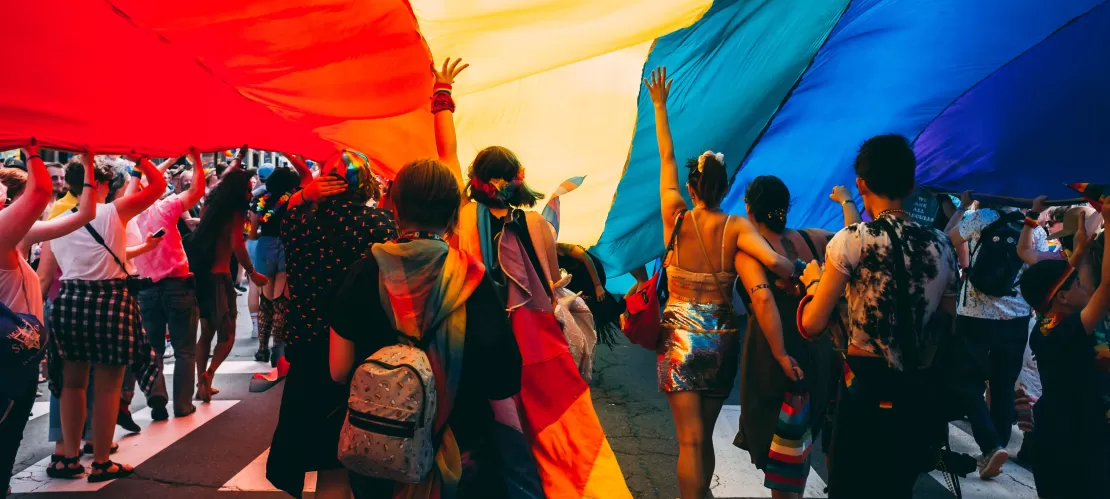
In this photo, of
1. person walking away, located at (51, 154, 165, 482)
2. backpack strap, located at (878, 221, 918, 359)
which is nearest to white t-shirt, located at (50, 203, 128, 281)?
person walking away, located at (51, 154, 165, 482)

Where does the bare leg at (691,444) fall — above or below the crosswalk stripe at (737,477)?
above

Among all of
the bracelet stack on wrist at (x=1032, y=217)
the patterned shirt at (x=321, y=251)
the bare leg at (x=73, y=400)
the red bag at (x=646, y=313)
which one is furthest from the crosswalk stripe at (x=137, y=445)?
the bracelet stack on wrist at (x=1032, y=217)

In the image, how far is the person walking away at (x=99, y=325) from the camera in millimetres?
4426

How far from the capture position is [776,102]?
4.54m

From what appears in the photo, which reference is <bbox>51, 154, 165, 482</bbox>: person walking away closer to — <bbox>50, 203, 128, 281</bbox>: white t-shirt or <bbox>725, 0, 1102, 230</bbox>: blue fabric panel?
<bbox>50, 203, 128, 281</bbox>: white t-shirt

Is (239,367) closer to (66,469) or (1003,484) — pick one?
(66,469)

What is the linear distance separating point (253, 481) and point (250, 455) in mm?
576

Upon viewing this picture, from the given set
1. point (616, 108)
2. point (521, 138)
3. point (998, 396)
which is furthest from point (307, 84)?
point (998, 396)

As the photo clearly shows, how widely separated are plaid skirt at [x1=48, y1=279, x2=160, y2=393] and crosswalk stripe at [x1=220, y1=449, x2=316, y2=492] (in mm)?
968

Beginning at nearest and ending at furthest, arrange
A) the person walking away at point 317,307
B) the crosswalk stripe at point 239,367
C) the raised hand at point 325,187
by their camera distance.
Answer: the person walking away at point 317,307 < the raised hand at point 325,187 < the crosswalk stripe at point 239,367

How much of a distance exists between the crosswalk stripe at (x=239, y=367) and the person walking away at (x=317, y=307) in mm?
5328

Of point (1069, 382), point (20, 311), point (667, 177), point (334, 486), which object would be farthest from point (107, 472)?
point (1069, 382)

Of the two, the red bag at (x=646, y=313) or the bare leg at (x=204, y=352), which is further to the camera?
the bare leg at (x=204, y=352)

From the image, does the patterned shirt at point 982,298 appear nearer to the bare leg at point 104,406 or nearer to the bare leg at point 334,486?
the bare leg at point 334,486
